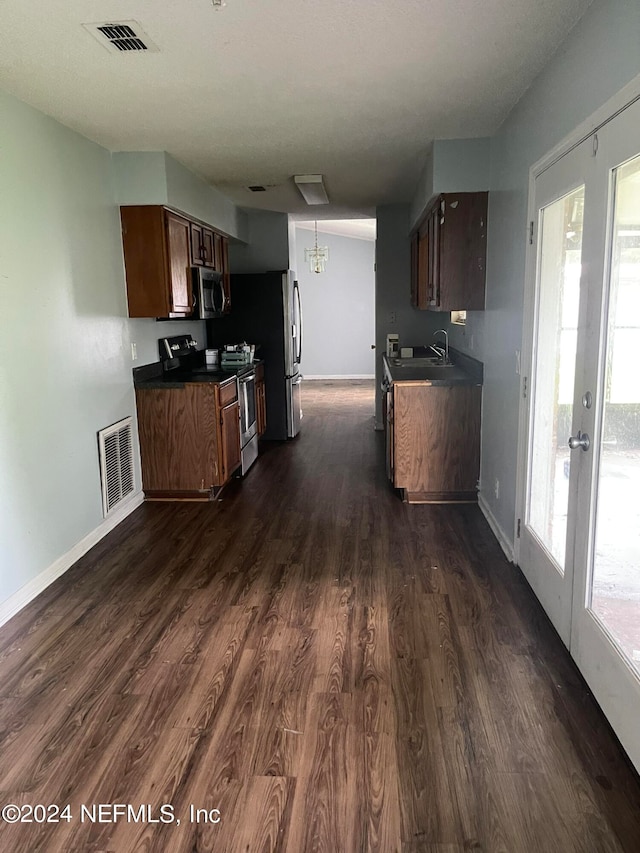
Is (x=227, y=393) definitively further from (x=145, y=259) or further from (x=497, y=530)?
(x=497, y=530)

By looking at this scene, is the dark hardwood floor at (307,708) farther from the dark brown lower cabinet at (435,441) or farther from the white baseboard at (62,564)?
the dark brown lower cabinet at (435,441)

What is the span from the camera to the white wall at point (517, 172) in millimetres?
1954

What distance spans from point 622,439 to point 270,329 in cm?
476

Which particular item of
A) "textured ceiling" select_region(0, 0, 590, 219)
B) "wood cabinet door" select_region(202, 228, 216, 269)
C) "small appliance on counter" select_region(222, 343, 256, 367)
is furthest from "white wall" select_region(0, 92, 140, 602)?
"small appliance on counter" select_region(222, 343, 256, 367)

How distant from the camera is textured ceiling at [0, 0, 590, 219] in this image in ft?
7.10

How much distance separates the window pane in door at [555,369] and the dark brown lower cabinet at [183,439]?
7.71 feet

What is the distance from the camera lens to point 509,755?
6.10 ft

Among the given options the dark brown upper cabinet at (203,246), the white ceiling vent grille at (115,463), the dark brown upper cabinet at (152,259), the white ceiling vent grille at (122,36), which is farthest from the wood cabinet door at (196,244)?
the white ceiling vent grille at (122,36)

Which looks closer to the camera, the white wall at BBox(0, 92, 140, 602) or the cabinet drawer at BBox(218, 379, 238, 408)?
the white wall at BBox(0, 92, 140, 602)

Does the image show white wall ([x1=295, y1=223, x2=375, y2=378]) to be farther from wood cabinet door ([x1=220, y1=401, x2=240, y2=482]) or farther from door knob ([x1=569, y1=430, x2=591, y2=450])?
door knob ([x1=569, y1=430, x2=591, y2=450])

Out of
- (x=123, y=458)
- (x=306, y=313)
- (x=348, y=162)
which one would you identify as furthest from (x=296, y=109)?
(x=306, y=313)

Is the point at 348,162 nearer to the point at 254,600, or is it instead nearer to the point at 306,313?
the point at 254,600

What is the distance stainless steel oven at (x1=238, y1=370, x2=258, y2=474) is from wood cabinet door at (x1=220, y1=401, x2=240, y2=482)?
0.16 meters

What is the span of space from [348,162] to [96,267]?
Answer: 79.2 inches
